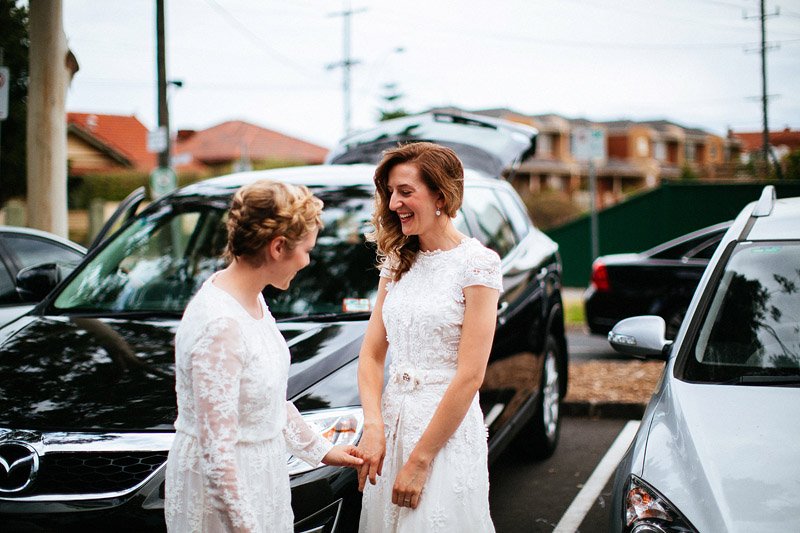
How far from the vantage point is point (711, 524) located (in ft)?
7.46

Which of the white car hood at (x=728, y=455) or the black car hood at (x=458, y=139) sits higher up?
the black car hood at (x=458, y=139)

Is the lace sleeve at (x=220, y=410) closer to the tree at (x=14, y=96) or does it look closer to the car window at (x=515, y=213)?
the car window at (x=515, y=213)

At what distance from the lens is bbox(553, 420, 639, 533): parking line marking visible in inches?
172

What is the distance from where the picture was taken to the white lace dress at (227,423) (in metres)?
2.00

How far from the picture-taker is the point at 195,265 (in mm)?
4477

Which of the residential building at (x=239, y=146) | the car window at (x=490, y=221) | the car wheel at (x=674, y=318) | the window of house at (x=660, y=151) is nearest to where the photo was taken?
the car window at (x=490, y=221)

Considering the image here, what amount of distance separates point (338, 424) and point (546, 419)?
9.65 feet

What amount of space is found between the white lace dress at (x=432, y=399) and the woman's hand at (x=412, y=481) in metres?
0.04

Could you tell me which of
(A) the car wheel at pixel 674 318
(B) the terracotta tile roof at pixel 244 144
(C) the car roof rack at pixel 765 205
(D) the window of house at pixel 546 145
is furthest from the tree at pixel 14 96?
(D) the window of house at pixel 546 145

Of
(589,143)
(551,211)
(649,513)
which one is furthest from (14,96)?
(551,211)

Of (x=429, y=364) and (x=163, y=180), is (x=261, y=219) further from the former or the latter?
(x=163, y=180)

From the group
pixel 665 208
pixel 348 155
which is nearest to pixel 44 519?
pixel 348 155

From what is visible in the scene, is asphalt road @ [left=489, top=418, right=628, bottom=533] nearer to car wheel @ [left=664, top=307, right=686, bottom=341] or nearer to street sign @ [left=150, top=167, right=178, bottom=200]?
car wheel @ [left=664, top=307, right=686, bottom=341]

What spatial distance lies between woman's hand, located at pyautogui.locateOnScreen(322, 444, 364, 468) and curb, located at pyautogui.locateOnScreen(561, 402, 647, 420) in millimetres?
4428
